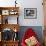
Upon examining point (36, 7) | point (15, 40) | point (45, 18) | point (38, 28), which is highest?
point (36, 7)

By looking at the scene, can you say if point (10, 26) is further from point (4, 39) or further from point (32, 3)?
point (32, 3)

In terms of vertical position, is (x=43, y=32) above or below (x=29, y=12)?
below

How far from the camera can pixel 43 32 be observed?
5547mm

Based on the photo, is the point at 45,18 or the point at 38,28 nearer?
the point at 45,18

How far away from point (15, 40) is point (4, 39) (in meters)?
0.39

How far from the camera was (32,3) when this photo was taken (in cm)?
568

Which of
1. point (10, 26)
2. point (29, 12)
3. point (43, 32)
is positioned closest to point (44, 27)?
point (43, 32)

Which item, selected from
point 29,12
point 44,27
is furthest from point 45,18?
point 29,12

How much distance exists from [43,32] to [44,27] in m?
0.24

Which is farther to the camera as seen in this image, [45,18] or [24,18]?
[24,18]

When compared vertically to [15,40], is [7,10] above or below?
above

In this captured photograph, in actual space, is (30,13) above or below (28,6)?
below

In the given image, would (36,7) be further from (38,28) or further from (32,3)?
(38,28)

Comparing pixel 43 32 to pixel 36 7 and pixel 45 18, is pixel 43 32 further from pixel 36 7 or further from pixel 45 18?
pixel 36 7
